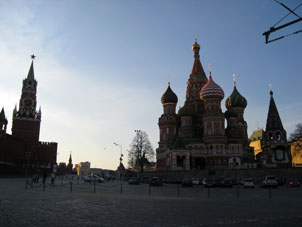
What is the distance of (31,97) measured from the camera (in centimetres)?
9819

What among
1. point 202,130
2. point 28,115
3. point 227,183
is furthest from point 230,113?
point 28,115

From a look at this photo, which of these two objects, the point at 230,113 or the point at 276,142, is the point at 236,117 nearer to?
the point at 230,113

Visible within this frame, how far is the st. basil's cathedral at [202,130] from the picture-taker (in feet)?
205

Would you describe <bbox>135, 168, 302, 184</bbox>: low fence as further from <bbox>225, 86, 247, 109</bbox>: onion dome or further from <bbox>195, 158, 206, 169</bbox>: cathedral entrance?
<bbox>225, 86, 247, 109</bbox>: onion dome

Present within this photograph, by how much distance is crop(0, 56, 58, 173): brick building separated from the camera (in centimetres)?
A: 8000

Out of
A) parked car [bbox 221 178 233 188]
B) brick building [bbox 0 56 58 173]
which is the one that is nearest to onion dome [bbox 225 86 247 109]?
parked car [bbox 221 178 233 188]

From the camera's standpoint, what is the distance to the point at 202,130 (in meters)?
69.7

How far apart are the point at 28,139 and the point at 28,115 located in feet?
28.8

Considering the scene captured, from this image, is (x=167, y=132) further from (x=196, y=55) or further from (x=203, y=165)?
(x=196, y=55)

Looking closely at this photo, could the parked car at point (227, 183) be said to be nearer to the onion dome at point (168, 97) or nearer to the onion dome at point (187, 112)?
the onion dome at point (187, 112)

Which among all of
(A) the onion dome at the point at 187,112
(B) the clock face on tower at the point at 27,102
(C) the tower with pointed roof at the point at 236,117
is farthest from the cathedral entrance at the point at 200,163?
(B) the clock face on tower at the point at 27,102

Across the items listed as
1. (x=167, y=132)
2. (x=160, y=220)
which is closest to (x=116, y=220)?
(x=160, y=220)

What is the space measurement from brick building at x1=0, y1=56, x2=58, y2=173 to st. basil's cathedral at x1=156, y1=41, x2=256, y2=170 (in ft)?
129

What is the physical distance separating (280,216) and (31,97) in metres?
98.8
